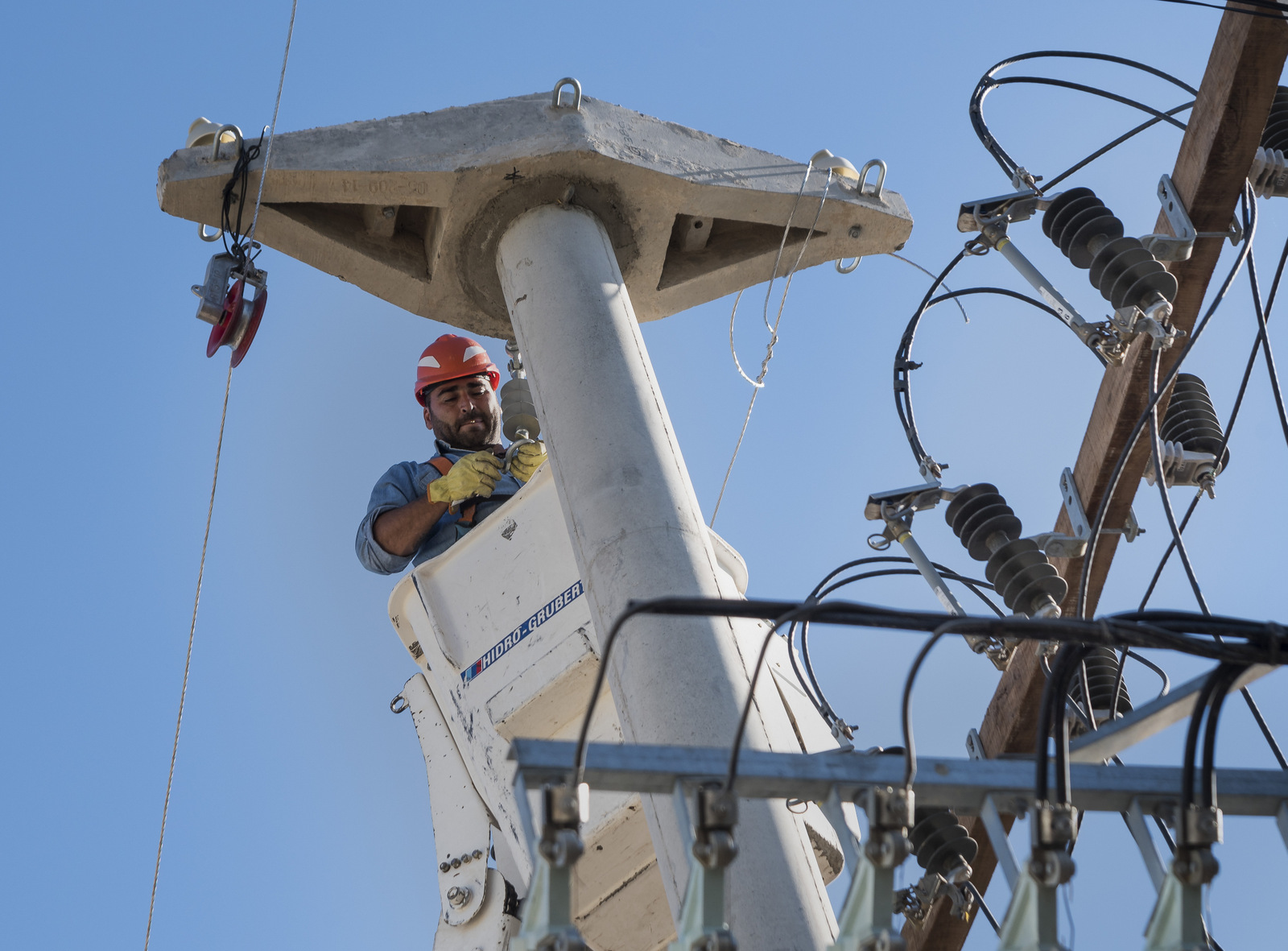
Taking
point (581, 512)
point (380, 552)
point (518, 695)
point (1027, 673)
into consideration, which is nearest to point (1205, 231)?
point (1027, 673)

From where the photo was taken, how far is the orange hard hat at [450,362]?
7703 mm

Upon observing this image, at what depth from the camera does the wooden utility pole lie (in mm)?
5199

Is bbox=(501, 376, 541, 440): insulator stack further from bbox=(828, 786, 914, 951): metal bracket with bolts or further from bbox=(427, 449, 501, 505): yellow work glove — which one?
bbox=(828, 786, 914, 951): metal bracket with bolts

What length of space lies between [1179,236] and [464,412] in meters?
3.64

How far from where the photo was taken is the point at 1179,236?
538cm

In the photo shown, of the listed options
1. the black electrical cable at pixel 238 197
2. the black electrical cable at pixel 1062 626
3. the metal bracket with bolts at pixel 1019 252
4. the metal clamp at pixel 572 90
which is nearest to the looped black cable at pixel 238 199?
the black electrical cable at pixel 238 197

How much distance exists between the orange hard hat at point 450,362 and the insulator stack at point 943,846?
341cm

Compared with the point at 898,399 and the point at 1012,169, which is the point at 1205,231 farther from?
the point at 898,399

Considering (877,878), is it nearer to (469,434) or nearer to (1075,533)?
(1075,533)

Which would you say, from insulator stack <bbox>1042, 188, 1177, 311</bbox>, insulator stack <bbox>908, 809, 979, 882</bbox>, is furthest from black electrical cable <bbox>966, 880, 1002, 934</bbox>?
insulator stack <bbox>1042, 188, 1177, 311</bbox>

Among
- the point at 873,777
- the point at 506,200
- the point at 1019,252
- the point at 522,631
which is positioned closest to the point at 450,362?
the point at 506,200

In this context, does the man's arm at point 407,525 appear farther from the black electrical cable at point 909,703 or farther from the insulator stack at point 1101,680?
the black electrical cable at point 909,703

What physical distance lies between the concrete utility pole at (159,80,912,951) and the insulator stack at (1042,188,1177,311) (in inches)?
50.4

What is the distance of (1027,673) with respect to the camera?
18.5 feet
